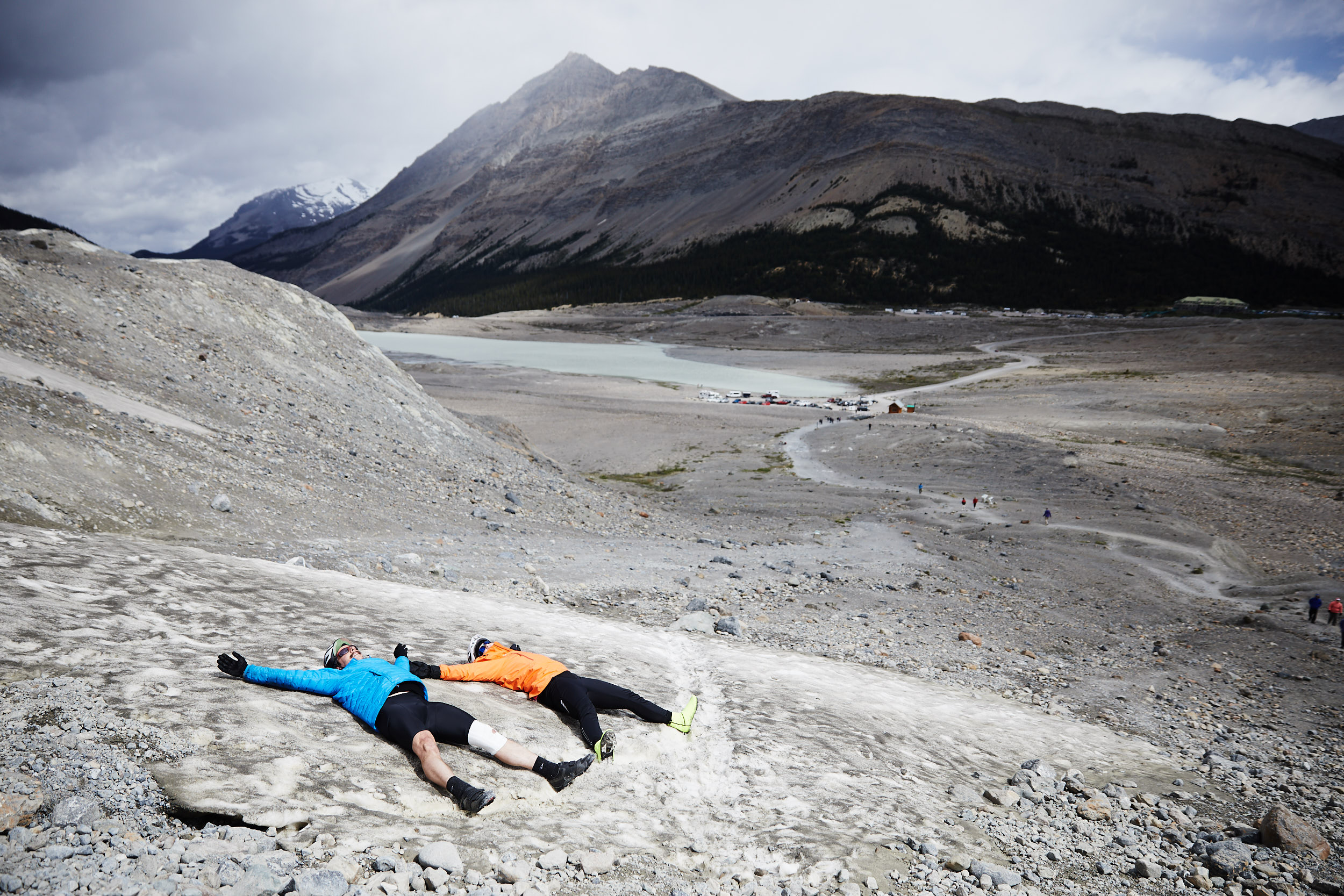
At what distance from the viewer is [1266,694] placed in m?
11.4

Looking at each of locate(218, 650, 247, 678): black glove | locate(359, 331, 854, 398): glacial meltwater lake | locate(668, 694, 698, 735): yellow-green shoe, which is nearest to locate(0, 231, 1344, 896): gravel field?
locate(218, 650, 247, 678): black glove

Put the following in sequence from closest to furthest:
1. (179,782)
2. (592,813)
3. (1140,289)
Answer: (179,782), (592,813), (1140,289)

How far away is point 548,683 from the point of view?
6.75m

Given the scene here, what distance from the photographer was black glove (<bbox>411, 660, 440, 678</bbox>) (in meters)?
6.29

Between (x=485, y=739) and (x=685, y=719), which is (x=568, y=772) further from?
(x=685, y=719)

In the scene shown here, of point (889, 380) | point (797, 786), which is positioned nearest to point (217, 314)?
point (797, 786)

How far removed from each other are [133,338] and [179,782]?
60.0 ft

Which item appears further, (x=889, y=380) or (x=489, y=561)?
(x=889, y=380)

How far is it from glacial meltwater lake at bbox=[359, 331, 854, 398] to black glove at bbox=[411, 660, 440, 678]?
59853mm

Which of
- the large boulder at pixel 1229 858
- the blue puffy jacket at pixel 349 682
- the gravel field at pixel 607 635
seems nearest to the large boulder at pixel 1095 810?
the gravel field at pixel 607 635

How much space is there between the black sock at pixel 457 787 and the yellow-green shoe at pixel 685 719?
8.11 feet

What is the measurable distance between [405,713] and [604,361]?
90.5 meters

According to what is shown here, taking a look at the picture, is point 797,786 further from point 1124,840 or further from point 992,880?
point 1124,840

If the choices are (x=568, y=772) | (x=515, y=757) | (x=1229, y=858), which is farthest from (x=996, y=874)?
(x=515, y=757)
